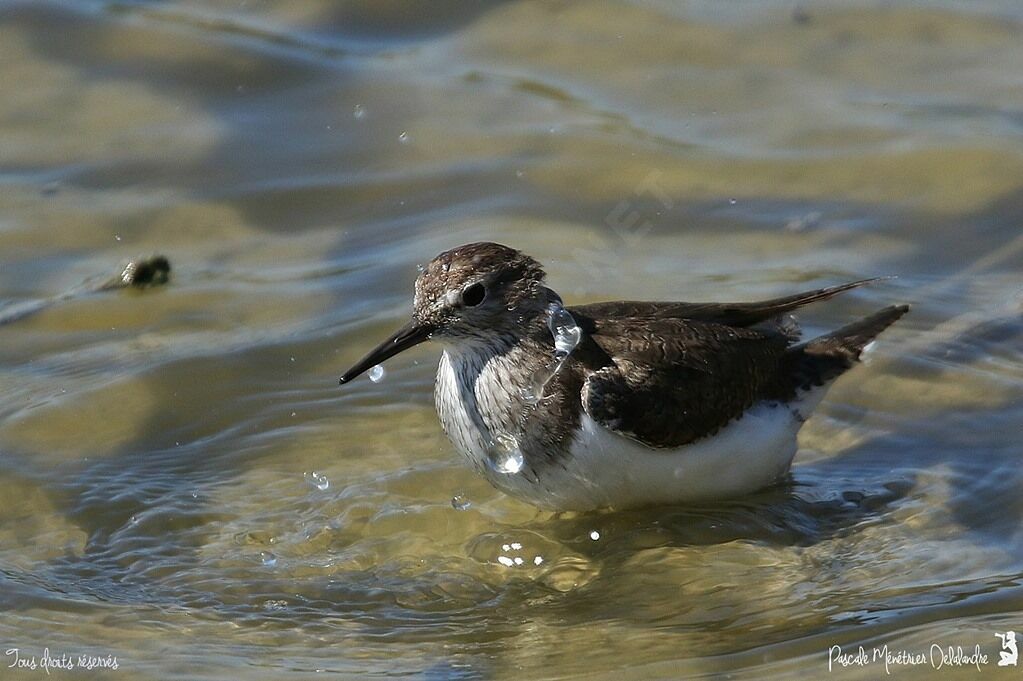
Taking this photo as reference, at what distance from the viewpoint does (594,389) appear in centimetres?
652

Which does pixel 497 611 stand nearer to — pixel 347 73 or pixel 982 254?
pixel 982 254

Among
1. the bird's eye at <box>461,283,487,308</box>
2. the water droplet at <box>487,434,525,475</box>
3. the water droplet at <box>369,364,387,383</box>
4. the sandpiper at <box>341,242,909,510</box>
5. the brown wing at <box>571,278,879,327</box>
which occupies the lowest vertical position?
the water droplet at <box>369,364,387,383</box>

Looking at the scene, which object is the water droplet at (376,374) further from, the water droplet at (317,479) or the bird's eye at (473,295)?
the bird's eye at (473,295)

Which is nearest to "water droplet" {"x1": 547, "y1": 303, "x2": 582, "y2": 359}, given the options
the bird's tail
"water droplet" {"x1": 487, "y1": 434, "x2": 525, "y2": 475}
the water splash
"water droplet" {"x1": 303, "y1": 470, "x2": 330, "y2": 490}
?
the water splash

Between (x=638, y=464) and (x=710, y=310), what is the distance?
1.01 m

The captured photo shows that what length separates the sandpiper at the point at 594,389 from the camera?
6.57 metres

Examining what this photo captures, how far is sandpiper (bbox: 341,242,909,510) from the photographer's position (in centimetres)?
657

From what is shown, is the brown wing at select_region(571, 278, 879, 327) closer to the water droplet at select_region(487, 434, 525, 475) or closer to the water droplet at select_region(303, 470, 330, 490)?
the water droplet at select_region(487, 434, 525, 475)

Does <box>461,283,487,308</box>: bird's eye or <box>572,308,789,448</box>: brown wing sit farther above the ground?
<box>461,283,487,308</box>: bird's eye

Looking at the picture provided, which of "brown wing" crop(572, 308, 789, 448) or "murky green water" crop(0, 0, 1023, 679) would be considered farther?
"brown wing" crop(572, 308, 789, 448)

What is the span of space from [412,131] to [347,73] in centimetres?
111

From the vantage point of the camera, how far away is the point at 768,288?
28.9 feet

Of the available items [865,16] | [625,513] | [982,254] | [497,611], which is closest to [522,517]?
[625,513]

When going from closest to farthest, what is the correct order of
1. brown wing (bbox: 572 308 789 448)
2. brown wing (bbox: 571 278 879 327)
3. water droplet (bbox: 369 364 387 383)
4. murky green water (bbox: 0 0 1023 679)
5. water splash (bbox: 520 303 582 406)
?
murky green water (bbox: 0 0 1023 679), brown wing (bbox: 572 308 789 448), water splash (bbox: 520 303 582 406), brown wing (bbox: 571 278 879 327), water droplet (bbox: 369 364 387 383)
